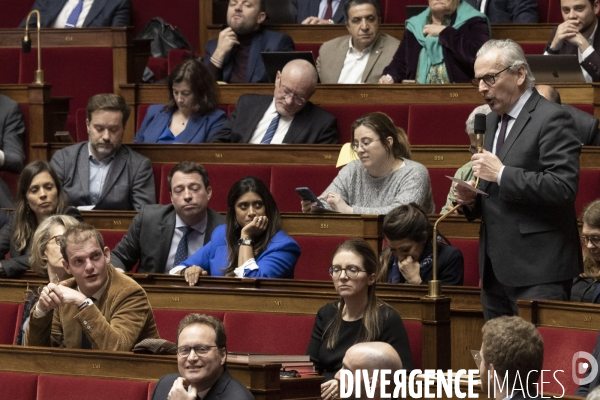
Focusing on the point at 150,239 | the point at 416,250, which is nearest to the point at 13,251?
the point at 150,239

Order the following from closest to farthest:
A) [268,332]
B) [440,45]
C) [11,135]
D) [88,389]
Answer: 1. [88,389]
2. [268,332]
3. [440,45]
4. [11,135]

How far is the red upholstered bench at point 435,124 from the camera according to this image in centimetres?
333

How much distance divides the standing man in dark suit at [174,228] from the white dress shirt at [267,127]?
1.75ft

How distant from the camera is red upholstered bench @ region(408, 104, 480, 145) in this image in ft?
10.9

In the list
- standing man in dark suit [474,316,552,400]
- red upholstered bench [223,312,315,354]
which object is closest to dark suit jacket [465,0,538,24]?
red upholstered bench [223,312,315,354]

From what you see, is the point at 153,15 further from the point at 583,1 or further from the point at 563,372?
the point at 563,372

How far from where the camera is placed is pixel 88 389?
2033 mm

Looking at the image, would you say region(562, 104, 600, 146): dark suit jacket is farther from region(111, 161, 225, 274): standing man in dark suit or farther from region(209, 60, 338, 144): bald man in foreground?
region(111, 161, 225, 274): standing man in dark suit

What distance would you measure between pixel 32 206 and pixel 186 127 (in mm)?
717

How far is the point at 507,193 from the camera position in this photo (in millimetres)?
2064

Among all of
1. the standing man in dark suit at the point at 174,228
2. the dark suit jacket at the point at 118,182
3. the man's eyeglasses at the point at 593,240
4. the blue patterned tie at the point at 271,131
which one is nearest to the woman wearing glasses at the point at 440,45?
the blue patterned tie at the point at 271,131

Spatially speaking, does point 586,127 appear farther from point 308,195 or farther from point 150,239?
point 150,239

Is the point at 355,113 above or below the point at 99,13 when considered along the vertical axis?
below

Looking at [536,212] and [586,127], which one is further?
[586,127]
